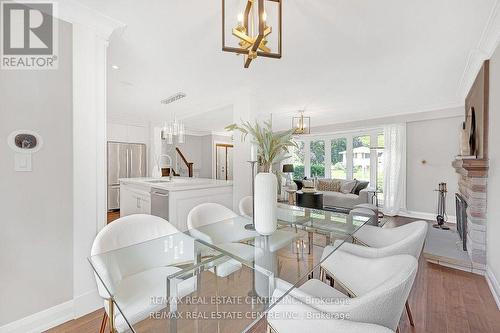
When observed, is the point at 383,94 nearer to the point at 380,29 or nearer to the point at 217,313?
the point at 380,29

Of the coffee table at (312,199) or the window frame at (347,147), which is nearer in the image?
the coffee table at (312,199)

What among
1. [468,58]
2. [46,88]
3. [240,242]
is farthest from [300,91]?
[46,88]

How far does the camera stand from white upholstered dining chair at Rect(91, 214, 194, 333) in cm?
116

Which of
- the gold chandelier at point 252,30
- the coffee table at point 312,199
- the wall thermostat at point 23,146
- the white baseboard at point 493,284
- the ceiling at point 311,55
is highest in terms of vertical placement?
the ceiling at point 311,55

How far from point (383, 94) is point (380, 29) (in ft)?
7.49

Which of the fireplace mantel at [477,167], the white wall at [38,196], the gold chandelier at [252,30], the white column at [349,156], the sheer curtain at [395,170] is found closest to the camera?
the gold chandelier at [252,30]

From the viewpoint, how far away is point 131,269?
4.92 ft

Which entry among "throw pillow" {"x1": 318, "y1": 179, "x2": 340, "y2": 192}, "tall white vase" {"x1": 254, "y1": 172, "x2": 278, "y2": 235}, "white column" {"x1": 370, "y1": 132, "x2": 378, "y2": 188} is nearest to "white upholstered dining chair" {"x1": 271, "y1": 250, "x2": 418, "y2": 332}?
"tall white vase" {"x1": 254, "y1": 172, "x2": 278, "y2": 235}

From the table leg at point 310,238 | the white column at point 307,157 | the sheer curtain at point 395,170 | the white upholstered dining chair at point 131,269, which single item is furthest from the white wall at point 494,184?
the white column at point 307,157

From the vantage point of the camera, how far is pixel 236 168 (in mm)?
3596

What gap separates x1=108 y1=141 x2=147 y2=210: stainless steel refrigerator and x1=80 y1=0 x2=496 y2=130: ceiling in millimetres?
1502

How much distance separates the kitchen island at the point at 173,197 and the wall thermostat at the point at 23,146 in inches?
56.2

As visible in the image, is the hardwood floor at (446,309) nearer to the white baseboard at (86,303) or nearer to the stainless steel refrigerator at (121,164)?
the white baseboard at (86,303)

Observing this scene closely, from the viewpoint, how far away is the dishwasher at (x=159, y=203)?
295 cm
